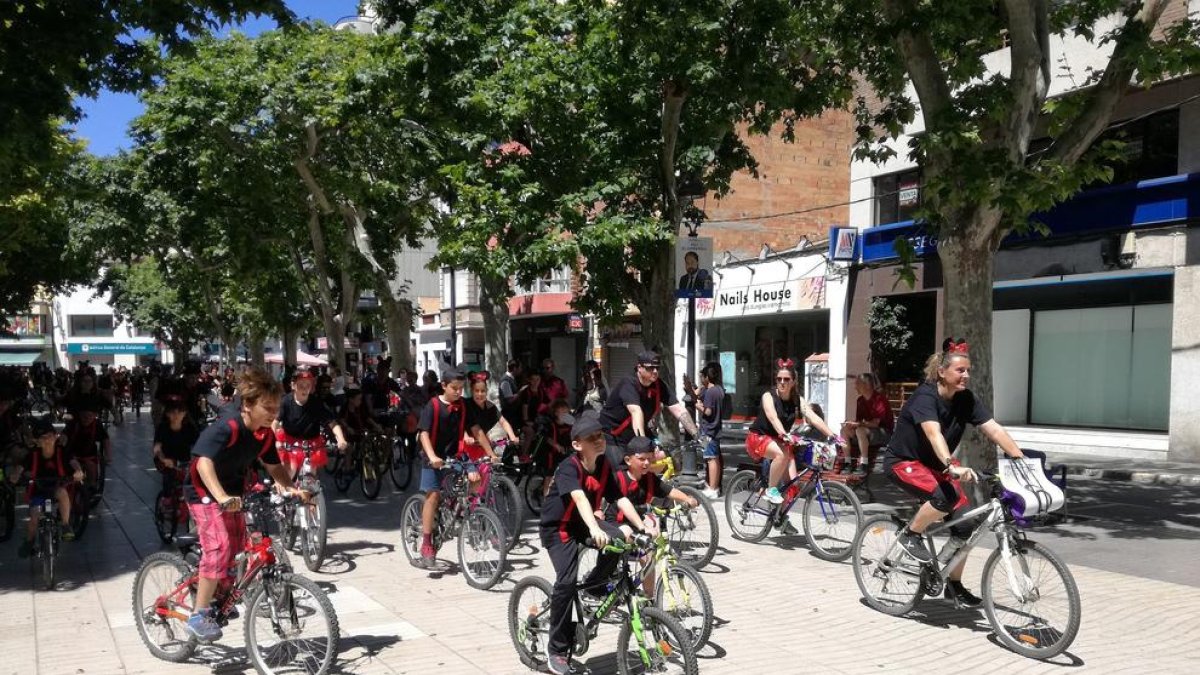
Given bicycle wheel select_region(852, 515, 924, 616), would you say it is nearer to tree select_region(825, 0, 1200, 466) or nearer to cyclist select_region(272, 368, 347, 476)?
tree select_region(825, 0, 1200, 466)

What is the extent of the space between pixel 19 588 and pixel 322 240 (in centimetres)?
1568

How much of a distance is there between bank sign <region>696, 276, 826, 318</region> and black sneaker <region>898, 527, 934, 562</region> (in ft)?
56.7

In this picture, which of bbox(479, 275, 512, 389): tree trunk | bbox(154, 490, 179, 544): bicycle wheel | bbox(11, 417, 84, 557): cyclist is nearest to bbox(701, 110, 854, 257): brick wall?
bbox(479, 275, 512, 389): tree trunk

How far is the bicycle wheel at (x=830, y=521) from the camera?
827 cm

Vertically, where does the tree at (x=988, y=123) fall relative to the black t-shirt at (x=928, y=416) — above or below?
above

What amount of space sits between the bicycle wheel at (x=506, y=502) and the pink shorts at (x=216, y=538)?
314cm

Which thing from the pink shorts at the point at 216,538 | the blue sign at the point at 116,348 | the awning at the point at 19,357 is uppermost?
the pink shorts at the point at 216,538

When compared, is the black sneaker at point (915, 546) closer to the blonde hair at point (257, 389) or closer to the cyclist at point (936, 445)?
the cyclist at point (936, 445)

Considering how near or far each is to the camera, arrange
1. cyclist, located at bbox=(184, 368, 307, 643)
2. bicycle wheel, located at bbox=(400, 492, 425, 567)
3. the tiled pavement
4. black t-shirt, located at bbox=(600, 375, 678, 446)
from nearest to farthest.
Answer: cyclist, located at bbox=(184, 368, 307, 643)
the tiled pavement
bicycle wheel, located at bbox=(400, 492, 425, 567)
black t-shirt, located at bbox=(600, 375, 678, 446)

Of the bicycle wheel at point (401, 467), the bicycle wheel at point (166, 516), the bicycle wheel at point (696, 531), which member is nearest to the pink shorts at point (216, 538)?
the bicycle wheel at point (696, 531)

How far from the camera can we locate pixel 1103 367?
59.3 feet

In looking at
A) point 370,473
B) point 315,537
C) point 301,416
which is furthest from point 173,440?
point 370,473

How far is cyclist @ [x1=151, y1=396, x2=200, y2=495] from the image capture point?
8.74 meters

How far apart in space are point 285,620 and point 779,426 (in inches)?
190
